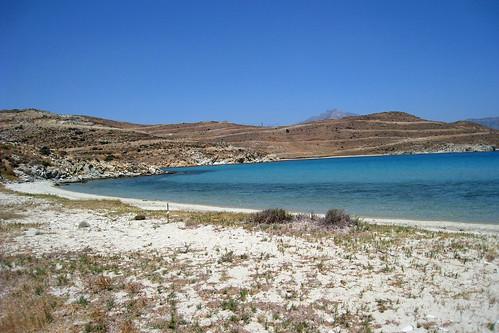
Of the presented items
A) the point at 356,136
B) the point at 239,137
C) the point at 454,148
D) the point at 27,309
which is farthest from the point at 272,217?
the point at 239,137

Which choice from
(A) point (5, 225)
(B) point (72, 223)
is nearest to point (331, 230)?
(B) point (72, 223)

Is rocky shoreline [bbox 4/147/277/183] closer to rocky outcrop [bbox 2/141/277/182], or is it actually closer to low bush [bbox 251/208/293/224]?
rocky outcrop [bbox 2/141/277/182]

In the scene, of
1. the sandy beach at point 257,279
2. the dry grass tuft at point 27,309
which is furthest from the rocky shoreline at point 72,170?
the dry grass tuft at point 27,309

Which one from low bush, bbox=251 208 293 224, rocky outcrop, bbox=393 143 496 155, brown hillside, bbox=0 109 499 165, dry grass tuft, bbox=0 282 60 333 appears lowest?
dry grass tuft, bbox=0 282 60 333

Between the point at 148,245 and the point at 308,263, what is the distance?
5.73 m

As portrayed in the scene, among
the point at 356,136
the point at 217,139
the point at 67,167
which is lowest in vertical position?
the point at 67,167

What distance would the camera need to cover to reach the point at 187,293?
8383 mm

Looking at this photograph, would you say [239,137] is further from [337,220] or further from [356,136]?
[337,220]

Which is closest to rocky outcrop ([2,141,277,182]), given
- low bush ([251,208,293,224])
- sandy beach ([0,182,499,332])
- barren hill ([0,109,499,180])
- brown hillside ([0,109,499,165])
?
barren hill ([0,109,499,180])

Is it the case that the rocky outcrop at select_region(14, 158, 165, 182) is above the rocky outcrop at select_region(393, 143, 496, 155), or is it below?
below

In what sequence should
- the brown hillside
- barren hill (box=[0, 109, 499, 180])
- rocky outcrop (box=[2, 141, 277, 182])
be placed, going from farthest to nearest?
the brown hillside, barren hill (box=[0, 109, 499, 180]), rocky outcrop (box=[2, 141, 277, 182])

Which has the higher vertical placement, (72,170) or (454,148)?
(454,148)

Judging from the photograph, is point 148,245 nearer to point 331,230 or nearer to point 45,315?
point 45,315

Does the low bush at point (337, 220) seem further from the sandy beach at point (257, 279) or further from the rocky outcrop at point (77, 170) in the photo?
the rocky outcrop at point (77, 170)
